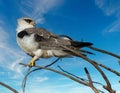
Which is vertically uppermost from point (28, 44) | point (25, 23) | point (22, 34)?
point (25, 23)

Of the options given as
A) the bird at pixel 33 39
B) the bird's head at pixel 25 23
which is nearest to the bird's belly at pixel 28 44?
the bird at pixel 33 39

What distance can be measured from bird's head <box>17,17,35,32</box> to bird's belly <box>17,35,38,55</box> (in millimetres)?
265

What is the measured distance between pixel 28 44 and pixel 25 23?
49 centimetres

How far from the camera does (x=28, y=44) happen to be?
11.8 feet

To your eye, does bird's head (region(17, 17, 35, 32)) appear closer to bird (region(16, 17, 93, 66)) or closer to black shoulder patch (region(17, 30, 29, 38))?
bird (region(16, 17, 93, 66))

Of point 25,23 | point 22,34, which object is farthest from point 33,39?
point 25,23

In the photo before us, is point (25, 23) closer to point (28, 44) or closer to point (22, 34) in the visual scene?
point (22, 34)

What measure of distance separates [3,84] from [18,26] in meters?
2.93

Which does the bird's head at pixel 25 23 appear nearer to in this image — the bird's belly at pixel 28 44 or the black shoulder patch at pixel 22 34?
the black shoulder patch at pixel 22 34

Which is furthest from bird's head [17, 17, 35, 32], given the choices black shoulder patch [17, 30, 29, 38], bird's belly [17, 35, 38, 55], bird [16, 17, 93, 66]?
bird's belly [17, 35, 38, 55]

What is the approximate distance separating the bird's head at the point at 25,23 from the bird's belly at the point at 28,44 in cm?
26

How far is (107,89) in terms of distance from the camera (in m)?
1.06

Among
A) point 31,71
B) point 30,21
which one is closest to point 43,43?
point 30,21

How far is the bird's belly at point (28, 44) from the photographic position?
3.35 meters
